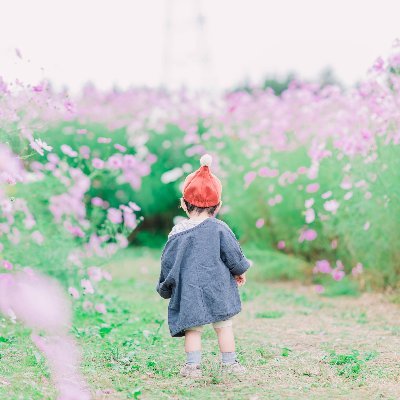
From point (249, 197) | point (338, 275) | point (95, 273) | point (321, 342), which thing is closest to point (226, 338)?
point (321, 342)

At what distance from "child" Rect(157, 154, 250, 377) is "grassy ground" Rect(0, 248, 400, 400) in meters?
0.17

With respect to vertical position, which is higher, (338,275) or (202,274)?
(202,274)

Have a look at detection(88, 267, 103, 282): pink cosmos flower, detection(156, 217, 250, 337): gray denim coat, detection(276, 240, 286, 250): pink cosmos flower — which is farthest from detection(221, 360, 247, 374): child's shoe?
detection(276, 240, 286, 250): pink cosmos flower

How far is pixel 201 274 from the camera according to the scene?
3570 millimetres

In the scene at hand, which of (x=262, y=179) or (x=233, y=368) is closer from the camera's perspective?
(x=233, y=368)

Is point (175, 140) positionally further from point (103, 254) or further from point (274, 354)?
point (274, 354)

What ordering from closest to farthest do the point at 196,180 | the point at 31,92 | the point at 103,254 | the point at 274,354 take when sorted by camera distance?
the point at 196,180 → the point at 274,354 → the point at 31,92 → the point at 103,254

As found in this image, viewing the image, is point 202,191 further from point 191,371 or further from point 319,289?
point 319,289

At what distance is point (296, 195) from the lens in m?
6.89

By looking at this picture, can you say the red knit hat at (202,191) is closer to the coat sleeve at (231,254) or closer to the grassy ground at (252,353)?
the coat sleeve at (231,254)

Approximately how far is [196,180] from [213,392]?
3.09 feet

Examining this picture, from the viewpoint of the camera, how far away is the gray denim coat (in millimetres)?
3555

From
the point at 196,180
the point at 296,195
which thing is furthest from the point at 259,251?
the point at 196,180

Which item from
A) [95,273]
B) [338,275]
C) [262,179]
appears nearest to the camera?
[95,273]
